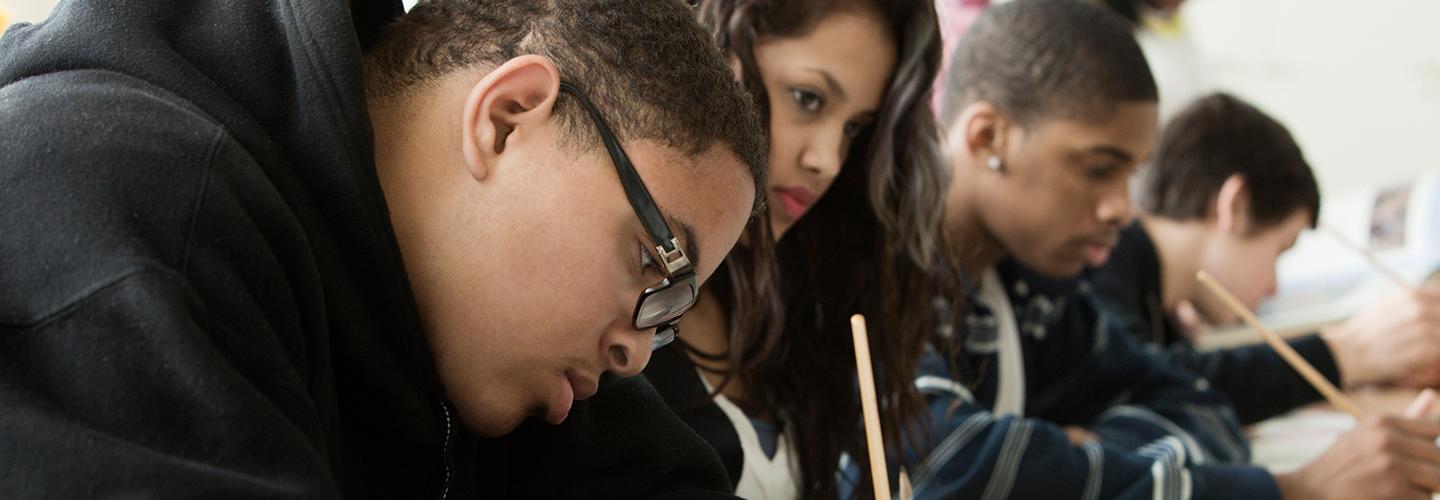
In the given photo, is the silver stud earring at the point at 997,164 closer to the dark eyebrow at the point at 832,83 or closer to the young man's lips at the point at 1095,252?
the young man's lips at the point at 1095,252

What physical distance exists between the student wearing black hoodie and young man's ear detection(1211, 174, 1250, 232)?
1.56 m

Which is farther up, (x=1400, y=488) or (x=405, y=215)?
(x=405, y=215)

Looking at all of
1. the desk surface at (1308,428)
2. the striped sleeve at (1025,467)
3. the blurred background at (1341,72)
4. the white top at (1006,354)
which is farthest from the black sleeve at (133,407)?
the blurred background at (1341,72)

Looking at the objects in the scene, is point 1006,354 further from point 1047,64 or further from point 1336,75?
point 1336,75

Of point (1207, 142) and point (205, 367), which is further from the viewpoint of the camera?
point (1207, 142)

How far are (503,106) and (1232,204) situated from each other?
1.73m

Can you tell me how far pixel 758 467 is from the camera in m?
1.12

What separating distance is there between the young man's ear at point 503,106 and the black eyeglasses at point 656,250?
0.01 m

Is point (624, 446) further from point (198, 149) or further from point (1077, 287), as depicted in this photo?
point (1077, 287)

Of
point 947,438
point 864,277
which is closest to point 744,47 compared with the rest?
point 864,277

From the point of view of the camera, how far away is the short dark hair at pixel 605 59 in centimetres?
72

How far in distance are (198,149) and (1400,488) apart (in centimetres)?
126

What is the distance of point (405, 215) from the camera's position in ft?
2.34

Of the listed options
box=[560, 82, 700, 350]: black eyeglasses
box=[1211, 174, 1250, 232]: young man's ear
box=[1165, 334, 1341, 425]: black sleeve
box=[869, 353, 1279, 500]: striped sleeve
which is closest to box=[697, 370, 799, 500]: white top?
box=[869, 353, 1279, 500]: striped sleeve
